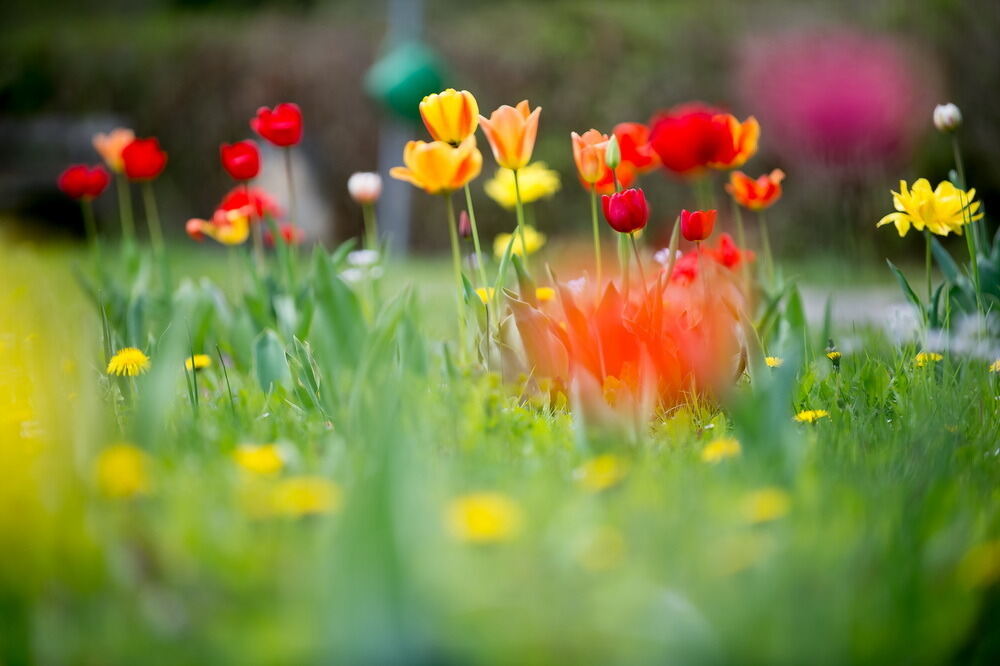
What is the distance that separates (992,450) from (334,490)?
112cm

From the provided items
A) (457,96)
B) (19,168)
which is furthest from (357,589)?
(19,168)

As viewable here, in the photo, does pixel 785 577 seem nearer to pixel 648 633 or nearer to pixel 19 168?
pixel 648 633

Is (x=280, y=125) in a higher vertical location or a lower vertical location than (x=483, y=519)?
higher

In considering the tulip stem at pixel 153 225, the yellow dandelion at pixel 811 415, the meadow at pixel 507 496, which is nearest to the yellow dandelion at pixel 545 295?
the meadow at pixel 507 496

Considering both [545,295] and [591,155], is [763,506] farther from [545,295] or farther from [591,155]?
[545,295]

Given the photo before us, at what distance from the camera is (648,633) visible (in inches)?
32.7

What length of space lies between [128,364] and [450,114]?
71 centimetres

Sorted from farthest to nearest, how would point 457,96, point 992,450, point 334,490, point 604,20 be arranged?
point 604,20 → point 457,96 → point 992,450 → point 334,490

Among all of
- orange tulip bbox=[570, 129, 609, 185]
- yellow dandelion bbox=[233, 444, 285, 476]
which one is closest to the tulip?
orange tulip bbox=[570, 129, 609, 185]

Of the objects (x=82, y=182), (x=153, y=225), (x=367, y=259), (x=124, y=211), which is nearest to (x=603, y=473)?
(x=367, y=259)

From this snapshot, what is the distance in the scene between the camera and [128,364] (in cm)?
171

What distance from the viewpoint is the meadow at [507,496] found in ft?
2.73

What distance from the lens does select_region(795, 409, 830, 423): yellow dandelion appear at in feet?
5.50

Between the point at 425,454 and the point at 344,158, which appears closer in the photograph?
the point at 425,454
